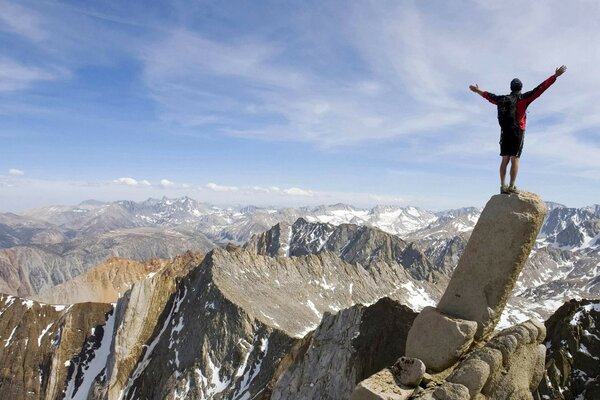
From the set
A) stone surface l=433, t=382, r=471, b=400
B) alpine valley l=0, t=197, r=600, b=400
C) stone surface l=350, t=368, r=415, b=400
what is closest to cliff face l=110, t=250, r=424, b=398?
alpine valley l=0, t=197, r=600, b=400

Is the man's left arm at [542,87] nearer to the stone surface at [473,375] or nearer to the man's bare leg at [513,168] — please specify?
the man's bare leg at [513,168]

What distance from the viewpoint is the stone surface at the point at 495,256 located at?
15.4 meters

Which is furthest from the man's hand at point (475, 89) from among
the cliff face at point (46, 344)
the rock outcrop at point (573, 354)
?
the cliff face at point (46, 344)

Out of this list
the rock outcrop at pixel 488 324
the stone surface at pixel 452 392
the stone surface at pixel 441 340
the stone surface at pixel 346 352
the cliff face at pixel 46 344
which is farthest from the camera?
the cliff face at pixel 46 344

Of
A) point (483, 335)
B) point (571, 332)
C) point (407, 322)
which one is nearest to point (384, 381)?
point (483, 335)

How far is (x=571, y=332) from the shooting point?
4950cm

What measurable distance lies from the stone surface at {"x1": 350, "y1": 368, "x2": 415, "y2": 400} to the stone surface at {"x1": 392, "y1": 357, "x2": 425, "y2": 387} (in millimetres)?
231

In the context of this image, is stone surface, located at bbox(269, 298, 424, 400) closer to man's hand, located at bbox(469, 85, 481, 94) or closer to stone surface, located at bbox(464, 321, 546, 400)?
stone surface, located at bbox(464, 321, 546, 400)

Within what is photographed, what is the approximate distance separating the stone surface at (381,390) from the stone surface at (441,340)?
1.89 meters

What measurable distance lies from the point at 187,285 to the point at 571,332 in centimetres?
9124

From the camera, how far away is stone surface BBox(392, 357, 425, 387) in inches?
549

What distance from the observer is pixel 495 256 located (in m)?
15.9

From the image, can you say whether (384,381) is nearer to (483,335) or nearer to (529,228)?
(483,335)

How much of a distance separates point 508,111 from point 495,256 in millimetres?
5401
